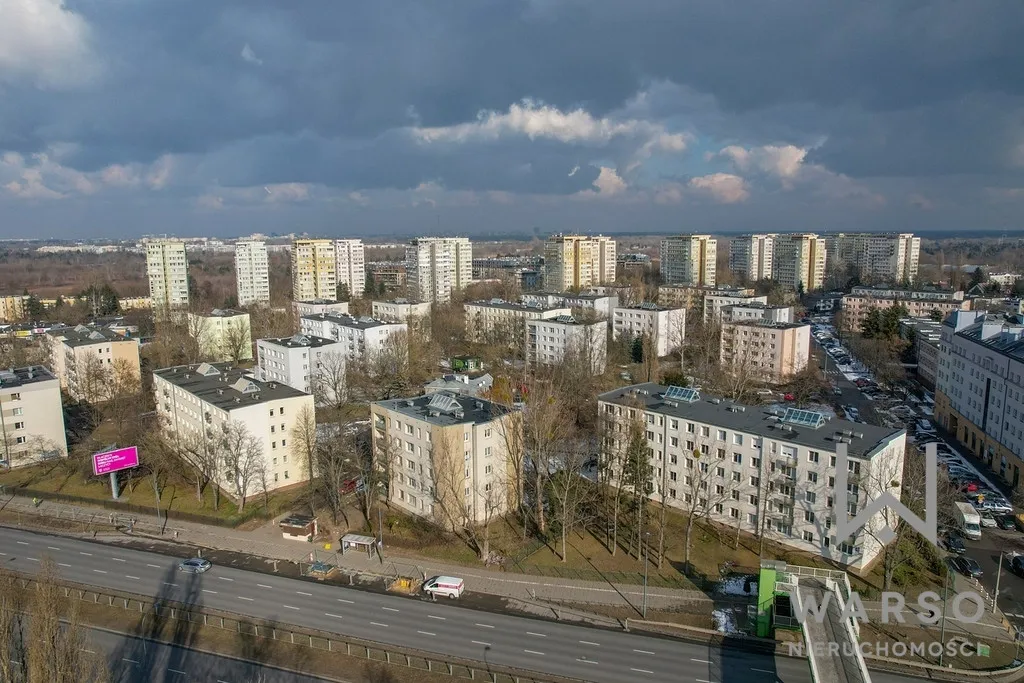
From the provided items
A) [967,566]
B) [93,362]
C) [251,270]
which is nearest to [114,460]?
[93,362]

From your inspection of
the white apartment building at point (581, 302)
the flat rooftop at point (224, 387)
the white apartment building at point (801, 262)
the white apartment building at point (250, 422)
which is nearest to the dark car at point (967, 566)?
the white apartment building at point (250, 422)

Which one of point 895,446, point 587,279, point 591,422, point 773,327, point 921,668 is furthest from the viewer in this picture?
point 587,279

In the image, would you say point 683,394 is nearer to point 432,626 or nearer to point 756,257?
point 432,626

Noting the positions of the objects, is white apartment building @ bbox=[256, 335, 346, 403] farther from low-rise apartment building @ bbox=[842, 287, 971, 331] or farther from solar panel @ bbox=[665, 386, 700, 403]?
low-rise apartment building @ bbox=[842, 287, 971, 331]

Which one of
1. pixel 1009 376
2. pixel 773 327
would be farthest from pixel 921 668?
pixel 773 327

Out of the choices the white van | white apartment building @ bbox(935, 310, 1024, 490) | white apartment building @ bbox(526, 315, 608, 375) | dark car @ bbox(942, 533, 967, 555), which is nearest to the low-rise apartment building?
white apartment building @ bbox(935, 310, 1024, 490)

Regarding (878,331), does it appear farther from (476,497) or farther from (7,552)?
(7,552)

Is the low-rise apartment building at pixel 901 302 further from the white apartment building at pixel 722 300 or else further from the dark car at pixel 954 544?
the dark car at pixel 954 544
